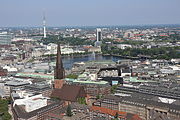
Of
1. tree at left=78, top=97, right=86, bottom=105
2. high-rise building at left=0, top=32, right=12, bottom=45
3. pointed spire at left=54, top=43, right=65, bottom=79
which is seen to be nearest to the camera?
tree at left=78, top=97, right=86, bottom=105

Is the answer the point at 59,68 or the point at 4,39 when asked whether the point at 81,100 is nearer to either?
the point at 59,68

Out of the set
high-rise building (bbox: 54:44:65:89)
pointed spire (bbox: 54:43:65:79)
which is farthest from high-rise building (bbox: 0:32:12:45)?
pointed spire (bbox: 54:43:65:79)

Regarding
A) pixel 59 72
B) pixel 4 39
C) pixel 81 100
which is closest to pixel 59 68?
pixel 59 72

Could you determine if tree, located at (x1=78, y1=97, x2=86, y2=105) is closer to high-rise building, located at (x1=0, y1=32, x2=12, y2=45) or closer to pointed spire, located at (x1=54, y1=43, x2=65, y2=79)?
pointed spire, located at (x1=54, y1=43, x2=65, y2=79)

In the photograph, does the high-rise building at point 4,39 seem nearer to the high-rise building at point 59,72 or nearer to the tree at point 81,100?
the high-rise building at point 59,72

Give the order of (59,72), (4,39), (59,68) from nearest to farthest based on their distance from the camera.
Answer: (59,68)
(59,72)
(4,39)

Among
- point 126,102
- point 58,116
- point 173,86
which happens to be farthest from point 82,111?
point 173,86

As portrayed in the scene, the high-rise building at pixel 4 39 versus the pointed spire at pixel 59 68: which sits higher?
the pointed spire at pixel 59 68

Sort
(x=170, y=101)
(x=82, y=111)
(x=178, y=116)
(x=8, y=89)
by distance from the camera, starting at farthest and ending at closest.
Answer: (x=8, y=89), (x=170, y=101), (x=82, y=111), (x=178, y=116)

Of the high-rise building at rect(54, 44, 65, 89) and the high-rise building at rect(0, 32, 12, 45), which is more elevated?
the high-rise building at rect(54, 44, 65, 89)

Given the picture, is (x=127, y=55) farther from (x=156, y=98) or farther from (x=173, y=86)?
(x=156, y=98)

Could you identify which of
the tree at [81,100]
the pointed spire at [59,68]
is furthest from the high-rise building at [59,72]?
the tree at [81,100]
